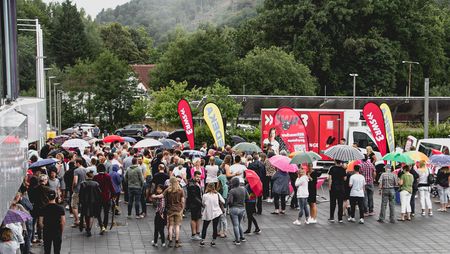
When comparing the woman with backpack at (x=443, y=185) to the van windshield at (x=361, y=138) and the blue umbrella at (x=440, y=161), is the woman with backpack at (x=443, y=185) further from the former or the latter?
the van windshield at (x=361, y=138)

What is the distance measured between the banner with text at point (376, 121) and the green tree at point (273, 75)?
33.5 metres

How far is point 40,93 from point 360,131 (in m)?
12.6

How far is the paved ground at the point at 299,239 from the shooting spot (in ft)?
49.8

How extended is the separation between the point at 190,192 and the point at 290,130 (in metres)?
13.1

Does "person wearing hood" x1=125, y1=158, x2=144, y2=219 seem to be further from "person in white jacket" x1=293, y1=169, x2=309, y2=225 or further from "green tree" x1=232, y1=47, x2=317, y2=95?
"green tree" x1=232, y1=47, x2=317, y2=95

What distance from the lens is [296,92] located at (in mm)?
60250

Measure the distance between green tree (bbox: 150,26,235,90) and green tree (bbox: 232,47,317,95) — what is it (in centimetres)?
202

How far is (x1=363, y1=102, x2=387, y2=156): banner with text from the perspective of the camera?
981 inches

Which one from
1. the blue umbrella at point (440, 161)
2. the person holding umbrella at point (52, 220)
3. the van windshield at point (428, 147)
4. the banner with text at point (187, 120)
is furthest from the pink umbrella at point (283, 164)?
the van windshield at point (428, 147)

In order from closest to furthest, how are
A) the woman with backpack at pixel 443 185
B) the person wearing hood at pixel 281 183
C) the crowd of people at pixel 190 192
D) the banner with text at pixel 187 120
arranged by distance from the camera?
the crowd of people at pixel 190 192
the person wearing hood at pixel 281 183
the woman with backpack at pixel 443 185
the banner with text at pixel 187 120

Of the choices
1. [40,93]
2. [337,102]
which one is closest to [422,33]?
[337,102]

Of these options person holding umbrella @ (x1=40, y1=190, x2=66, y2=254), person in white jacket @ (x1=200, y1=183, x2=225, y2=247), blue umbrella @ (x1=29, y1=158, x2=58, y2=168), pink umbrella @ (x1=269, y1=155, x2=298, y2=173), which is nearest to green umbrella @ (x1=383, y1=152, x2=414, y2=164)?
pink umbrella @ (x1=269, y1=155, x2=298, y2=173)

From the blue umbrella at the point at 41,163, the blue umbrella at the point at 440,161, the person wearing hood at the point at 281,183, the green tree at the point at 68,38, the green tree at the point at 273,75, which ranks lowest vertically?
the person wearing hood at the point at 281,183

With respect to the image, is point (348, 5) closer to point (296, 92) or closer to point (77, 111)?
point (296, 92)
